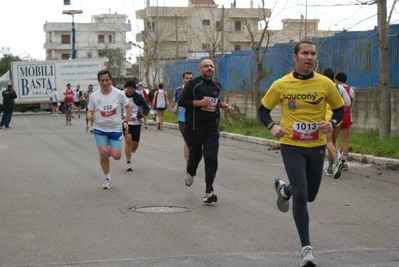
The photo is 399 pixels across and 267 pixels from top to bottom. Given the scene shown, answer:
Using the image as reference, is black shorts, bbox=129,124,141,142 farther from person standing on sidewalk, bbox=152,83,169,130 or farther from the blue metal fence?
person standing on sidewalk, bbox=152,83,169,130

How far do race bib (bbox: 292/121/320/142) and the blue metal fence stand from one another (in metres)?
11.6

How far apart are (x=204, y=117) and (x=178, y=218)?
1.80 metres

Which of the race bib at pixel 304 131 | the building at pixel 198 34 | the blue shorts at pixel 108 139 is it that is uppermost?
the building at pixel 198 34

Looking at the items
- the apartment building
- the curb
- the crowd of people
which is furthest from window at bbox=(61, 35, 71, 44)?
the crowd of people

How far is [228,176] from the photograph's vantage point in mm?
13898

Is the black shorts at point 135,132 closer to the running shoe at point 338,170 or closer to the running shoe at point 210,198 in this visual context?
the running shoe at point 338,170

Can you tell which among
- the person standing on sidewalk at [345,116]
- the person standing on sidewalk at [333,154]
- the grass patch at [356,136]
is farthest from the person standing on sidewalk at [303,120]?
the grass patch at [356,136]

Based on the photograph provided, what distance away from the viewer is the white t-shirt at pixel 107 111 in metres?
12.2

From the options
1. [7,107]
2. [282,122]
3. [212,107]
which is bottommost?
[7,107]

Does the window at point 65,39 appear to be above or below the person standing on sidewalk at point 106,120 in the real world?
above

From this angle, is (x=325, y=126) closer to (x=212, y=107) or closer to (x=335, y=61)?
(x=212, y=107)

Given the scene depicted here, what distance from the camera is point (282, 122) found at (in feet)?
24.0

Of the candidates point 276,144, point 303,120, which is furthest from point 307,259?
point 276,144

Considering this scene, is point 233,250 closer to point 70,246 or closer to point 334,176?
point 70,246
